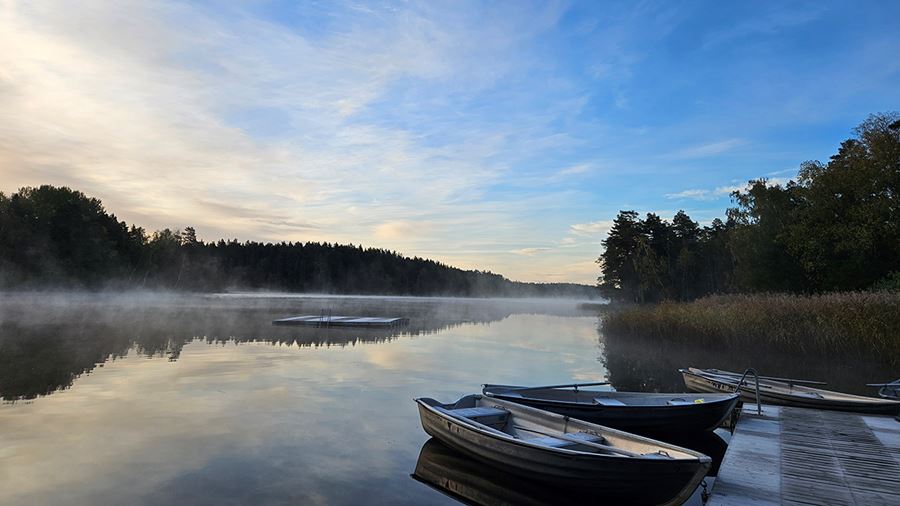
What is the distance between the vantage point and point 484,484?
8.38 meters

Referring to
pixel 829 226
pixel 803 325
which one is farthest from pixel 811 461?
pixel 829 226

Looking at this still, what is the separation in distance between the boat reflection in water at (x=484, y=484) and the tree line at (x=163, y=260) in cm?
7312

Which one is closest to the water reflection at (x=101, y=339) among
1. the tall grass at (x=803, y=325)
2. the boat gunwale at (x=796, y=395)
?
the tall grass at (x=803, y=325)

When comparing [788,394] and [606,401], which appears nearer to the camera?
[606,401]

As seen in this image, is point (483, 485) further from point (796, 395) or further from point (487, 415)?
point (796, 395)

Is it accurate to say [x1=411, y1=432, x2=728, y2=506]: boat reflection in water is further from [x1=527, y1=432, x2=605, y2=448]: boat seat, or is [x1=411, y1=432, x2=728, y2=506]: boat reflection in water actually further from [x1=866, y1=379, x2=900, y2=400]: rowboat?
[x1=866, y1=379, x2=900, y2=400]: rowboat

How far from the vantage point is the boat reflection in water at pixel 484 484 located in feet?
25.0

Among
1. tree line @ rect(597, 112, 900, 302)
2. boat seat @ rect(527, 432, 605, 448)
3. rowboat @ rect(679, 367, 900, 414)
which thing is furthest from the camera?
tree line @ rect(597, 112, 900, 302)

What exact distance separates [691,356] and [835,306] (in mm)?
5803

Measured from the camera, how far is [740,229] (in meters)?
46.0

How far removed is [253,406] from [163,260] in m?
103

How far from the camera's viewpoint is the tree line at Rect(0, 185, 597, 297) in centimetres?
A: 6369

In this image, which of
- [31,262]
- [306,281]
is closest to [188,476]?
[31,262]

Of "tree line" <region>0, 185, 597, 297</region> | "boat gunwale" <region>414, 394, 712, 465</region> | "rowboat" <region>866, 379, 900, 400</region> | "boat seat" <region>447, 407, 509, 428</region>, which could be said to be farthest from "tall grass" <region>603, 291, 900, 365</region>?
"tree line" <region>0, 185, 597, 297</region>
